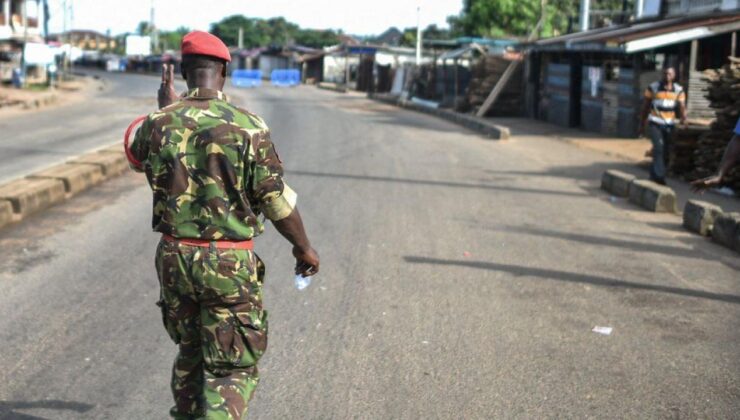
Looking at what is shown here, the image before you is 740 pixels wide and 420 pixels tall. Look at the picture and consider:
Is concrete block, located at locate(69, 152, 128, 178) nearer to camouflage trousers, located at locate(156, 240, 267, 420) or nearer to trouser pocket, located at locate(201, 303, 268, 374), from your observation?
camouflage trousers, located at locate(156, 240, 267, 420)

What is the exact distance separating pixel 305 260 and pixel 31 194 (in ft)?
24.8

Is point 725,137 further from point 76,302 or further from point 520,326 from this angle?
point 76,302

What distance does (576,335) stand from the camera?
6285 mm

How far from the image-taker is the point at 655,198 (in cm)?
1176

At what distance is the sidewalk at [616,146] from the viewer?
13.4 metres

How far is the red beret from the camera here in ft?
11.8

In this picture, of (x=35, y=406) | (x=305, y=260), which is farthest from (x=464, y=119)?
(x=305, y=260)

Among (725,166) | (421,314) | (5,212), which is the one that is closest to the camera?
(725,166)

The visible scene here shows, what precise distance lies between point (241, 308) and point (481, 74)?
31.6m

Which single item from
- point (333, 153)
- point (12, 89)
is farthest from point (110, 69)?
point (333, 153)

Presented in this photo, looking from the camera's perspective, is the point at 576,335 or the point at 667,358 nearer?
the point at 667,358

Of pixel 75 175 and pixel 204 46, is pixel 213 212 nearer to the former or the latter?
pixel 204 46

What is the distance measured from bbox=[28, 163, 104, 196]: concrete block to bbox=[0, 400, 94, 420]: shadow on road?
7480mm

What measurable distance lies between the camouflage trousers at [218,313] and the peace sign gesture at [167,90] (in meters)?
0.68
